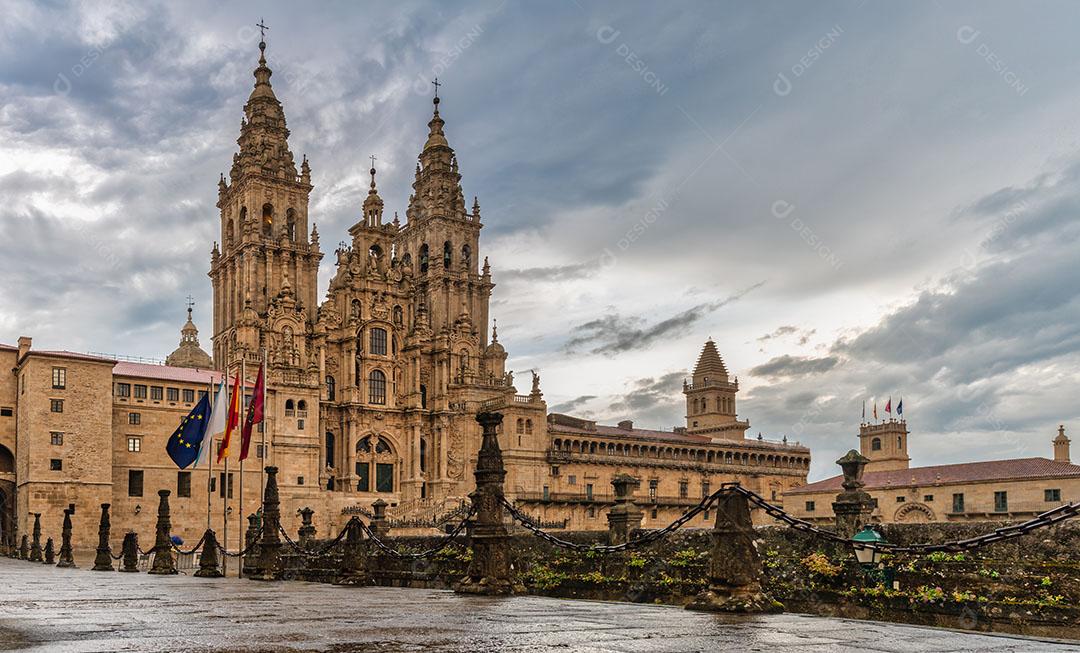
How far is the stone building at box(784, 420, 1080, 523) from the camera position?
54.8 metres

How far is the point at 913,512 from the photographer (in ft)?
201

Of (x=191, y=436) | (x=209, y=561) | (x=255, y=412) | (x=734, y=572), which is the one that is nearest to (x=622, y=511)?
(x=734, y=572)

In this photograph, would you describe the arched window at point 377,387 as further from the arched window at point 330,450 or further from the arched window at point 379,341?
the arched window at point 330,450

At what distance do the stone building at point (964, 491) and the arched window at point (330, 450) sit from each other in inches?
1261

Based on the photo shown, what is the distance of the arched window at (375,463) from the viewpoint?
225 ft

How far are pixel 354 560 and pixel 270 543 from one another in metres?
3.82

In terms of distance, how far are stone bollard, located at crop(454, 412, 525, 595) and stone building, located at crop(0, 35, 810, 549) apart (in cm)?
4126

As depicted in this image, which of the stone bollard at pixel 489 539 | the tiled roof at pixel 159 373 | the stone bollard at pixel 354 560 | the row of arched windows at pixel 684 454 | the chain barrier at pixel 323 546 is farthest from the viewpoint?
the row of arched windows at pixel 684 454

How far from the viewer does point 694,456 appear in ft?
271

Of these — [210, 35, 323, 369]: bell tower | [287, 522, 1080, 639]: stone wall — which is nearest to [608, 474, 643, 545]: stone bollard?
[287, 522, 1080, 639]: stone wall

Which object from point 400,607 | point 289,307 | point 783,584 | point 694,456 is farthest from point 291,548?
point 694,456

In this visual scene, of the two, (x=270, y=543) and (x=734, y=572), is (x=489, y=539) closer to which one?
(x=734, y=572)

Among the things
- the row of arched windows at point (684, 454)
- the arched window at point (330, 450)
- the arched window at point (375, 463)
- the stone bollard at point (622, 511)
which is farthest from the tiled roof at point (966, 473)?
the stone bollard at point (622, 511)

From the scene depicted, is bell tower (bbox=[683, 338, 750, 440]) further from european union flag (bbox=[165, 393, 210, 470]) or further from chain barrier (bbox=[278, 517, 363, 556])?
chain barrier (bbox=[278, 517, 363, 556])
